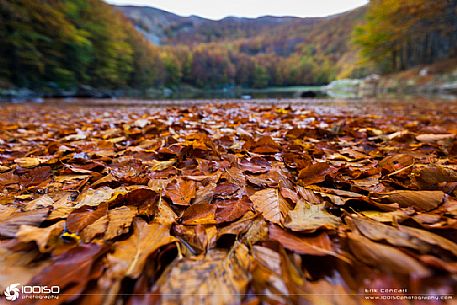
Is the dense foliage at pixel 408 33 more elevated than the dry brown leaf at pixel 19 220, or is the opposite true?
the dense foliage at pixel 408 33

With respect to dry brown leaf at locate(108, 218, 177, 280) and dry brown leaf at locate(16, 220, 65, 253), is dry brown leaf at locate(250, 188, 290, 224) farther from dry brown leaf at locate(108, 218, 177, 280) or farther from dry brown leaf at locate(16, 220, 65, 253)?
dry brown leaf at locate(16, 220, 65, 253)

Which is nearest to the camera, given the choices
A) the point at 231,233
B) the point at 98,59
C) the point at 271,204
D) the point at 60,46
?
the point at 231,233

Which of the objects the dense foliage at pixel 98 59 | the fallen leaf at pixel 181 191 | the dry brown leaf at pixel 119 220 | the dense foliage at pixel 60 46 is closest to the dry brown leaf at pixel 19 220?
the dry brown leaf at pixel 119 220

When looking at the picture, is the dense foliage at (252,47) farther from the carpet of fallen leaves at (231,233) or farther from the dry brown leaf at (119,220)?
the dry brown leaf at (119,220)

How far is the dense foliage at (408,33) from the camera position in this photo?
14127mm

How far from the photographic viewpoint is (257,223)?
19.6 inches

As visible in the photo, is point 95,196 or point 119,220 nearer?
point 119,220

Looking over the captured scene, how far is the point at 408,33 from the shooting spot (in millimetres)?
17484

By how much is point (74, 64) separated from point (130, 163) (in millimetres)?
19428

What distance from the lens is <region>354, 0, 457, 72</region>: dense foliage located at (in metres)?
14.1

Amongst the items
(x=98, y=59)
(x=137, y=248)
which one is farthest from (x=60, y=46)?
(x=137, y=248)

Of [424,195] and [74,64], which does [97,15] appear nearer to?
[74,64]

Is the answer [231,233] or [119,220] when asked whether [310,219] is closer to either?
[231,233]

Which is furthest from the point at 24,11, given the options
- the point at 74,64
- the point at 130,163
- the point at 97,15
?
the point at 130,163
